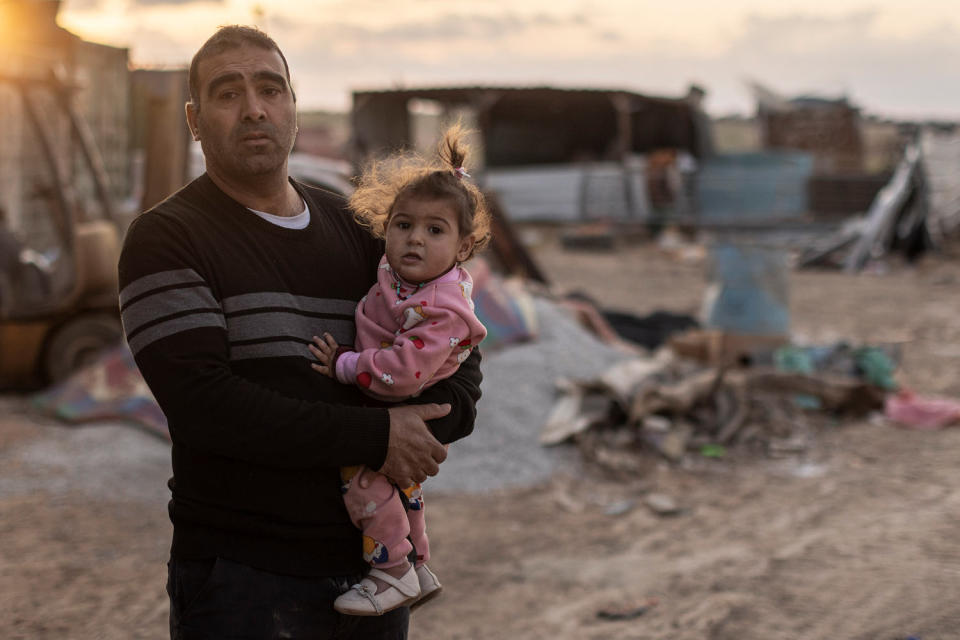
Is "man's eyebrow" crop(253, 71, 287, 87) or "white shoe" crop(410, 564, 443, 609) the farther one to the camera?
"white shoe" crop(410, 564, 443, 609)

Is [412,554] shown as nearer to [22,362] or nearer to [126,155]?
[22,362]

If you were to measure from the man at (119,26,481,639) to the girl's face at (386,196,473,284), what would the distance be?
13 centimetres

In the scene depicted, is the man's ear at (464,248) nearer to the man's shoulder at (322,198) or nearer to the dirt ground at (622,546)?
the man's shoulder at (322,198)

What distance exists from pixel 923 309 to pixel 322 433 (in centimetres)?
1287

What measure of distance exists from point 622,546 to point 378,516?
3.51 metres

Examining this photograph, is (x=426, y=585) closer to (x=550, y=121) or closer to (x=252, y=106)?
(x=252, y=106)

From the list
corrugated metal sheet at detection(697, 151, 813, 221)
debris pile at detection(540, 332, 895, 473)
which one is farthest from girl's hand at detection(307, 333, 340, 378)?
corrugated metal sheet at detection(697, 151, 813, 221)

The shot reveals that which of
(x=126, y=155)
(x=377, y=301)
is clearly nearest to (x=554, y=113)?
(x=126, y=155)

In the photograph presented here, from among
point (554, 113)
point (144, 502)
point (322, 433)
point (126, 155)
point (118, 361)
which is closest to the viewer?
point (322, 433)

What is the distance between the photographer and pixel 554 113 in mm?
26844

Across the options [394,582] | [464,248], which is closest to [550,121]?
[464,248]

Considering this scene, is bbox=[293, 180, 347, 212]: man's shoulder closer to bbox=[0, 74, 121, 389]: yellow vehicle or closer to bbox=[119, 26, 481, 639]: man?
bbox=[119, 26, 481, 639]: man

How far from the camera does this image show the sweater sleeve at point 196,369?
1.69m

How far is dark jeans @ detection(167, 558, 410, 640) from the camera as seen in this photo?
72.6 inches
